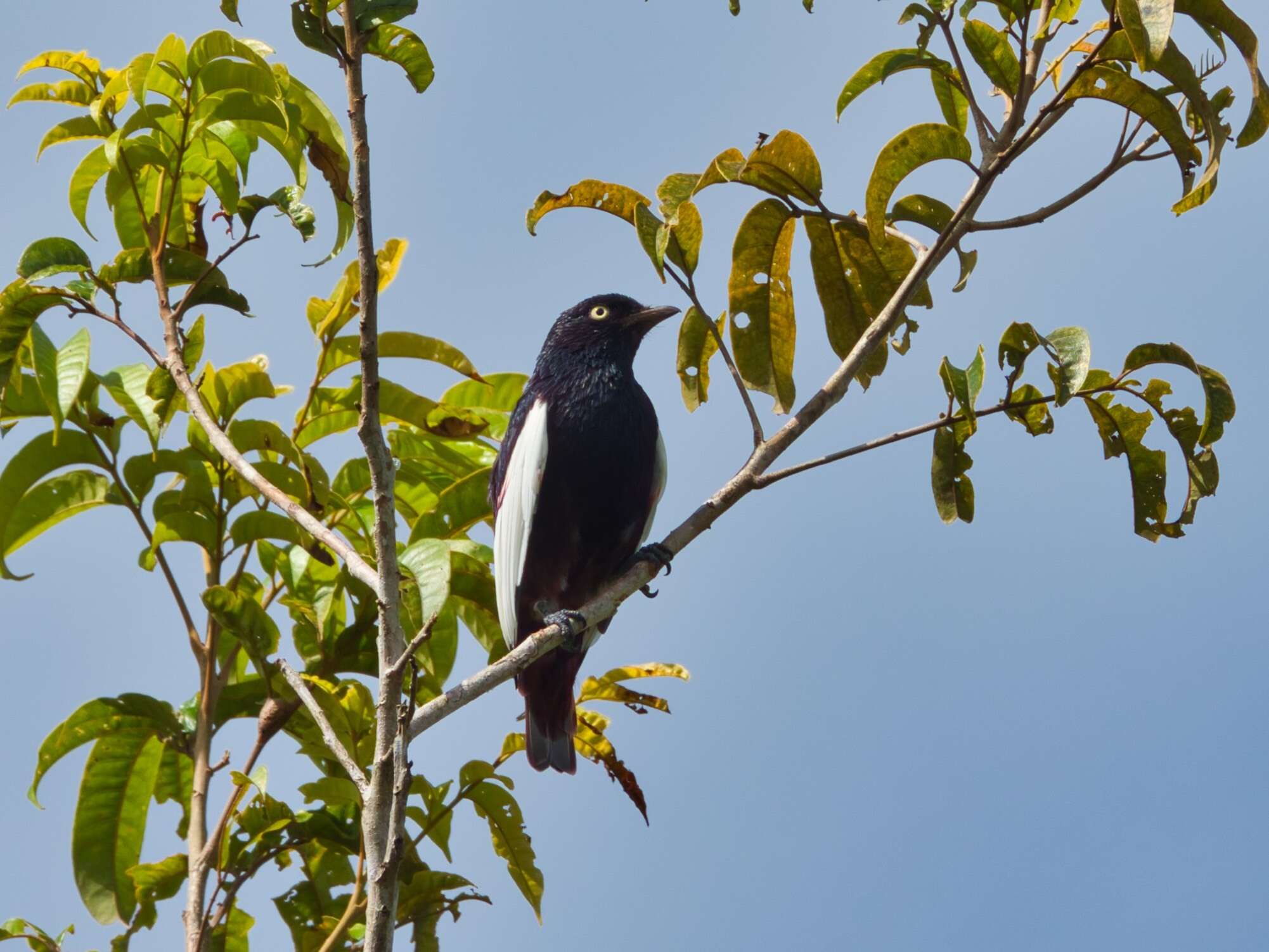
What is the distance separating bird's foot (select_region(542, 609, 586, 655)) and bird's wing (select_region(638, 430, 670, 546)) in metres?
0.45

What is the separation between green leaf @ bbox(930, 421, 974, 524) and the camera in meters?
3.37

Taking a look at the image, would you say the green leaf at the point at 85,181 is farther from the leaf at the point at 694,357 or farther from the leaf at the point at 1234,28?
the leaf at the point at 1234,28

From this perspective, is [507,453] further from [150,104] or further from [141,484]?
[150,104]

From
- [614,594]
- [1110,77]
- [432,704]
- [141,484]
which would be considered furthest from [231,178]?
[1110,77]

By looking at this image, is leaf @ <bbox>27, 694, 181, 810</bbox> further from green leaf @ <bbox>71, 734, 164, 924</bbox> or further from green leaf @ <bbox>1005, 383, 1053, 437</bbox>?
green leaf @ <bbox>1005, 383, 1053, 437</bbox>

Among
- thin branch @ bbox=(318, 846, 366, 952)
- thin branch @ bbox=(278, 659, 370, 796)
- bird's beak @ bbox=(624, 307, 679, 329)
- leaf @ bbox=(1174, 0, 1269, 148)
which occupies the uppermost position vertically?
bird's beak @ bbox=(624, 307, 679, 329)

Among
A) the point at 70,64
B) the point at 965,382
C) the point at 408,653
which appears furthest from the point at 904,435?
the point at 70,64

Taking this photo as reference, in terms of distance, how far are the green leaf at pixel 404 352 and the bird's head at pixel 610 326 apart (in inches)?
44.7

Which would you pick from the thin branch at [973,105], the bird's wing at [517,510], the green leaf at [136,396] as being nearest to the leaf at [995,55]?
the thin branch at [973,105]

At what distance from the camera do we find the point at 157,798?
12.5 ft

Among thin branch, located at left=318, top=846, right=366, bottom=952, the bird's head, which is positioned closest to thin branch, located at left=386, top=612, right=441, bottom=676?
thin branch, located at left=318, top=846, right=366, bottom=952

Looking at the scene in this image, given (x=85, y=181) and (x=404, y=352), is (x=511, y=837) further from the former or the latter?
(x=85, y=181)

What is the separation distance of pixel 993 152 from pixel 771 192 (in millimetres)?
600

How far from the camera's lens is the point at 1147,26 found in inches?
101
